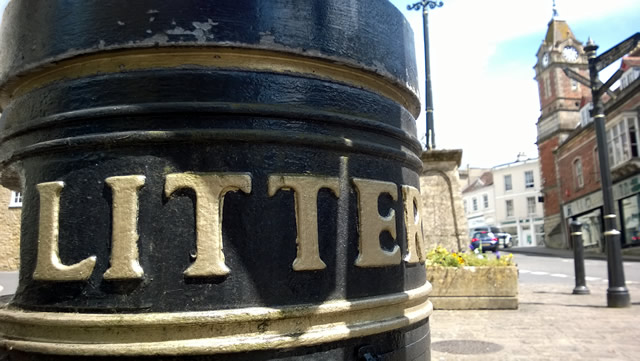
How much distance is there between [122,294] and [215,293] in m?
0.18

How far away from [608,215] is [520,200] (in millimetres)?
46066

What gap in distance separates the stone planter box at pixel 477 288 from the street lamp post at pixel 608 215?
5.69 feet

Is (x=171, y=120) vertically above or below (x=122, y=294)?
above

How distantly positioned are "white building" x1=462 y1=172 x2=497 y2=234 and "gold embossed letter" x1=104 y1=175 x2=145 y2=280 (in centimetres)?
5629

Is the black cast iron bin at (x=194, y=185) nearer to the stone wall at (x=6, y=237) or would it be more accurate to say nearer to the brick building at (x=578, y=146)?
the brick building at (x=578, y=146)

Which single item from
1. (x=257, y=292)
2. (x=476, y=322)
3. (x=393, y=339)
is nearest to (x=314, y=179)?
(x=257, y=292)

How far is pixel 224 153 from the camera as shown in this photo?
Answer: 1.04 m

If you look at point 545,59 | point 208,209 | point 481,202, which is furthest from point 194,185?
point 481,202

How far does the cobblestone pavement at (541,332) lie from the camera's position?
4957mm

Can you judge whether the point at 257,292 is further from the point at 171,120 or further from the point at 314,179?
the point at 171,120

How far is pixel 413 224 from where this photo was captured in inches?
54.7

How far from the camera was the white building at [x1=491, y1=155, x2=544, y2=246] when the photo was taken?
51.8 m

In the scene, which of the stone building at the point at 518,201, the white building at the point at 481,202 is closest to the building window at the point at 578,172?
the stone building at the point at 518,201

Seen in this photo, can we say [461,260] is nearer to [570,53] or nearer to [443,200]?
[443,200]
